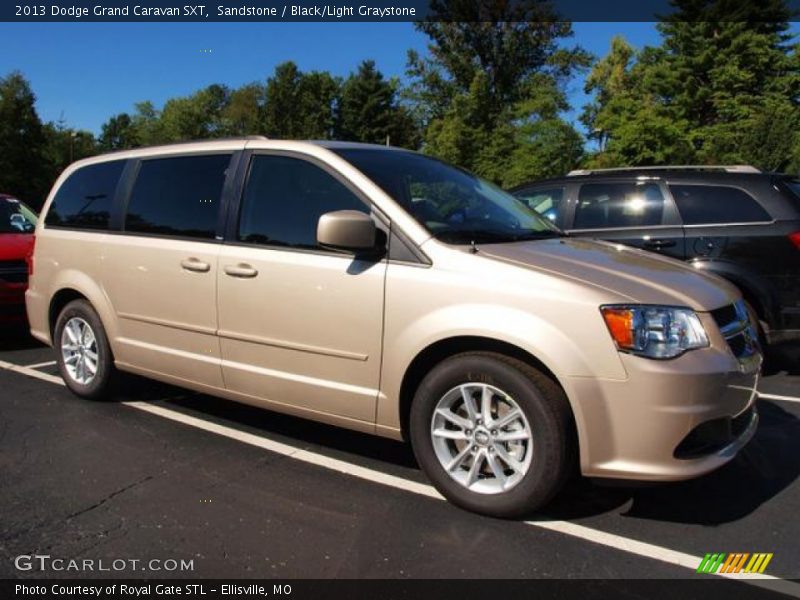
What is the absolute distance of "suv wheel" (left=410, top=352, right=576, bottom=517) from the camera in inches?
117

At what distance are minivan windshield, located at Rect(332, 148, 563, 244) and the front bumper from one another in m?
1.05

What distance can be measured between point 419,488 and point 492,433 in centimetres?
64

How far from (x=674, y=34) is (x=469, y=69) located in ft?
51.2

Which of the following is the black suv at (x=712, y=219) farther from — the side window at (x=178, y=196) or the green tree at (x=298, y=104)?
the green tree at (x=298, y=104)

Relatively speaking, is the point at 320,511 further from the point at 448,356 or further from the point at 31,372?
the point at 31,372

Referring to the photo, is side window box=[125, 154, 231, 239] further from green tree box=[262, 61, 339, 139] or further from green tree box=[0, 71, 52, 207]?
green tree box=[262, 61, 339, 139]

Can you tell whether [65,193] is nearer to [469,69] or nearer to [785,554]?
[785,554]

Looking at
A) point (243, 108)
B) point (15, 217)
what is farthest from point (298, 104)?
point (15, 217)

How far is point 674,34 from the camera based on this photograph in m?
→ 41.2

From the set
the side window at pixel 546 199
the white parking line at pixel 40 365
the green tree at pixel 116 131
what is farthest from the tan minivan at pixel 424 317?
the green tree at pixel 116 131

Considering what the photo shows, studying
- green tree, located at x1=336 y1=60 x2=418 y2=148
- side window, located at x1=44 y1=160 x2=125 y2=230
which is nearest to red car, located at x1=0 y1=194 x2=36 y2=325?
side window, located at x1=44 y1=160 x2=125 y2=230

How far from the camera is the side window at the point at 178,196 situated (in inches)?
165

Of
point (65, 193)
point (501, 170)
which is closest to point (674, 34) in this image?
point (501, 170)

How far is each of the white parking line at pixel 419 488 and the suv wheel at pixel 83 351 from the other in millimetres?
274
